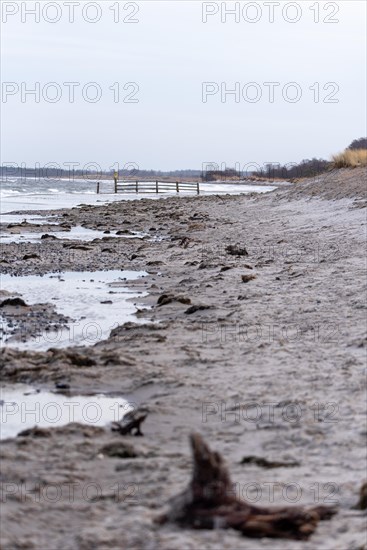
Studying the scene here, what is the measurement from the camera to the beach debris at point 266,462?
13.8ft

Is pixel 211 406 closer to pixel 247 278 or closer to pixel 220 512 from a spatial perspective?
pixel 220 512

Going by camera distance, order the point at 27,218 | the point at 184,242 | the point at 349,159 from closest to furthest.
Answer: the point at 184,242 → the point at 27,218 → the point at 349,159

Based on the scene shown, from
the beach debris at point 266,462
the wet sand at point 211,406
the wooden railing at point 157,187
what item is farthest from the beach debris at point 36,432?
the wooden railing at point 157,187

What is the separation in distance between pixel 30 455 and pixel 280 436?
130 cm

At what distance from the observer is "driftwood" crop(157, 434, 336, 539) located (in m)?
3.35

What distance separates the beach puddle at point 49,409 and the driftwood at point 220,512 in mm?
1703

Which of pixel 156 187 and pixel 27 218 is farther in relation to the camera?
pixel 156 187

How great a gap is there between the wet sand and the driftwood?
0.18ft

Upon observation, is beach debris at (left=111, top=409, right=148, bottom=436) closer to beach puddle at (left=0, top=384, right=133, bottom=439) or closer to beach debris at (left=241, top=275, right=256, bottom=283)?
beach puddle at (left=0, top=384, right=133, bottom=439)

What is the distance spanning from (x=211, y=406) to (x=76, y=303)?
14.9 ft

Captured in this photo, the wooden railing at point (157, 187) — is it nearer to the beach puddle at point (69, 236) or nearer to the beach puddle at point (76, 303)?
the beach puddle at point (69, 236)

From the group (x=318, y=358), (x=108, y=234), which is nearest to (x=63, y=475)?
(x=318, y=358)

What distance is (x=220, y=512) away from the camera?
11.1 feet

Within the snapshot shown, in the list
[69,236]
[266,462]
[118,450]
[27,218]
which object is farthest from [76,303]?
[27,218]
